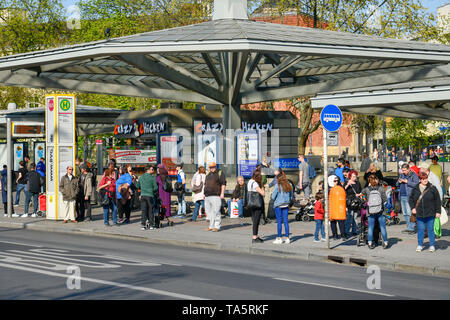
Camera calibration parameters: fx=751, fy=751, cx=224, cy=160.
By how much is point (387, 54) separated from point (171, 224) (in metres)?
8.25

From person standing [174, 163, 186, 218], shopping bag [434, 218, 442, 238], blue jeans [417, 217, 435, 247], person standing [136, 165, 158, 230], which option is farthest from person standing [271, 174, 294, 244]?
person standing [174, 163, 186, 218]

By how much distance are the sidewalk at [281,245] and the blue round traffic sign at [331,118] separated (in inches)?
105

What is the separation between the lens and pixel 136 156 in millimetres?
30375

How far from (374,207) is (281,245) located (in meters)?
2.39

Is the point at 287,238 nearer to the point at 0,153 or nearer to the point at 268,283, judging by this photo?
the point at 268,283

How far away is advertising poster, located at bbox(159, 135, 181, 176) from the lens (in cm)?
2903

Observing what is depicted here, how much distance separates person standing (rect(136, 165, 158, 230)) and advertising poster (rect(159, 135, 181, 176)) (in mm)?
7893

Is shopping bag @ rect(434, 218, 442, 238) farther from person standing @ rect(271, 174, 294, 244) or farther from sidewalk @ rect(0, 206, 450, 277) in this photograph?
person standing @ rect(271, 174, 294, 244)

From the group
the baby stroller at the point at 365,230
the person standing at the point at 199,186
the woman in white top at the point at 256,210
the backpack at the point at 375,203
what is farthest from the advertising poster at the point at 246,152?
the backpack at the point at 375,203

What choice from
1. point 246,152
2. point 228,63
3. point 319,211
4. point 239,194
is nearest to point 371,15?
point 228,63

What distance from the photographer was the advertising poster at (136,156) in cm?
3000

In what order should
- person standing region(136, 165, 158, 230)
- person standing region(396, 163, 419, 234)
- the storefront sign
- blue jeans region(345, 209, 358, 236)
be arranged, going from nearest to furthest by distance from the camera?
blue jeans region(345, 209, 358, 236), person standing region(396, 163, 419, 234), person standing region(136, 165, 158, 230), the storefront sign

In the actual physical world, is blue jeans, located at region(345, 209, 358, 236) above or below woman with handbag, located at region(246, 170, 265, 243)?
below

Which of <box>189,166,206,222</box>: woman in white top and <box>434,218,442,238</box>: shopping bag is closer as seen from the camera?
<box>434,218,442,238</box>: shopping bag
